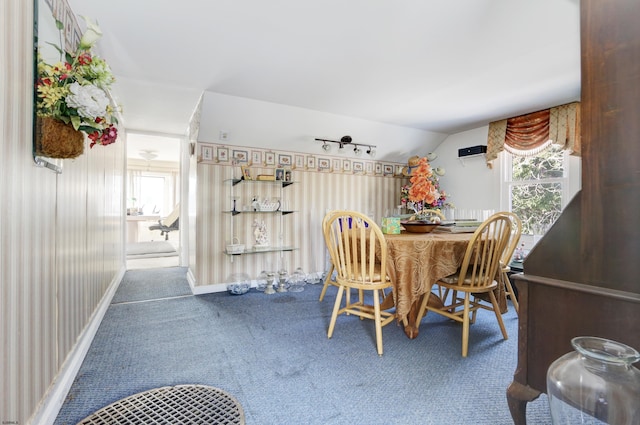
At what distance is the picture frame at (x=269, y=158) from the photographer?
12.7 ft

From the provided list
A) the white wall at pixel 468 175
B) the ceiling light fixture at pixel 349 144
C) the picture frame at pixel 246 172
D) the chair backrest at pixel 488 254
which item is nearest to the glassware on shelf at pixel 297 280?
the picture frame at pixel 246 172

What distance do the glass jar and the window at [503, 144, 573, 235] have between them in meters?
3.41

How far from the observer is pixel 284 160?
13.1 ft

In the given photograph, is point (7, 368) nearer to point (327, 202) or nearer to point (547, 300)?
point (547, 300)

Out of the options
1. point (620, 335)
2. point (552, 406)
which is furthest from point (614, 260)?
point (552, 406)

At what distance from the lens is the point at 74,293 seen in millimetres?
1825

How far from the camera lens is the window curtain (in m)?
3.17

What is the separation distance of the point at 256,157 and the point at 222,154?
43 centimetres

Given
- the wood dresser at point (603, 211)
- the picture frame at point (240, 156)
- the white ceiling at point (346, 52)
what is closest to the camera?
the wood dresser at point (603, 211)

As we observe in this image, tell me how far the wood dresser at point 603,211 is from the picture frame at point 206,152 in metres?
3.38

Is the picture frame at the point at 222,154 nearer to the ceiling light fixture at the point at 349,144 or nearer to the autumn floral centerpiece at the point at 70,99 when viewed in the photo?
the ceiling light fixture at the point at 349,144

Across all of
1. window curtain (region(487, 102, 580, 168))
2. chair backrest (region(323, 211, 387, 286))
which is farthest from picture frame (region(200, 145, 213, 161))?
window curtain (region(487, 102, 580, 168))

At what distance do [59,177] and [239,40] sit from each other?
1.39m

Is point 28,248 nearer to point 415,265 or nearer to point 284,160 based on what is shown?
point 415,265
